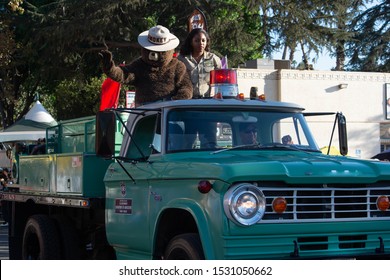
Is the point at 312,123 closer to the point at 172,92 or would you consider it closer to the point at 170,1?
the point at 170,1

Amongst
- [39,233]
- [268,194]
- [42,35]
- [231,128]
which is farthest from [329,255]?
[42,35]

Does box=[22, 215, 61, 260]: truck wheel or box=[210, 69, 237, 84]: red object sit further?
box=[22, 215, 61, 260]: truck wheel

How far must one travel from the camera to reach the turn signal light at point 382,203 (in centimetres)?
655

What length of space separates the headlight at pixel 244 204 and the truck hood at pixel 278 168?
0.09m

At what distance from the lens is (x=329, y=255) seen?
623 cm

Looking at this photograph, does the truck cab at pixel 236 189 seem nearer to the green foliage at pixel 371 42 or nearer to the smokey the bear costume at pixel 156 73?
the smokey the bear costume at pixel 156 73

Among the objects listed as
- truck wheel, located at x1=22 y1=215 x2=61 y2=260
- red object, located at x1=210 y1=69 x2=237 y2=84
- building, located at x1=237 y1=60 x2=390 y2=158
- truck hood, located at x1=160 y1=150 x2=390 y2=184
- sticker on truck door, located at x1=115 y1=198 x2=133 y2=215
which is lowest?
truck wheel, located at x1=22 y1=215 x2=61 y2=260

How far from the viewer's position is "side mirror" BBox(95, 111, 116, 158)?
7059 millimetres

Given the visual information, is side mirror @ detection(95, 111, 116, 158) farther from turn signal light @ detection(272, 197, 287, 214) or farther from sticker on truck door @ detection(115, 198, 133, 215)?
turn signal light @ detection(272, 197, 287, 214)

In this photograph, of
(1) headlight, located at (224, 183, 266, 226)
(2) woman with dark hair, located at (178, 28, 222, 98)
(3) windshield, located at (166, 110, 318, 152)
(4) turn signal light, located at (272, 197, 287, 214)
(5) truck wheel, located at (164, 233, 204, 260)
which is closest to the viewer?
(1) headlight, located at (224, 183, 266, 226)

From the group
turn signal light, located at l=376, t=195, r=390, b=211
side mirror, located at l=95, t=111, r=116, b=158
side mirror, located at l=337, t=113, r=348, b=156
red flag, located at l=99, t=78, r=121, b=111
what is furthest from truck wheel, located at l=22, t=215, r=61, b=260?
turn signal light, located at l=376, t=195, r=390, b=211

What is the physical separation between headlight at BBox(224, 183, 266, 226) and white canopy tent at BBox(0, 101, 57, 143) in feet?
33.7

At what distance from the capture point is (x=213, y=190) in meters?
6.08

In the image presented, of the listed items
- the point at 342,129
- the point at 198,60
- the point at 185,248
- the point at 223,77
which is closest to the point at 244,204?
the point at 185,248
